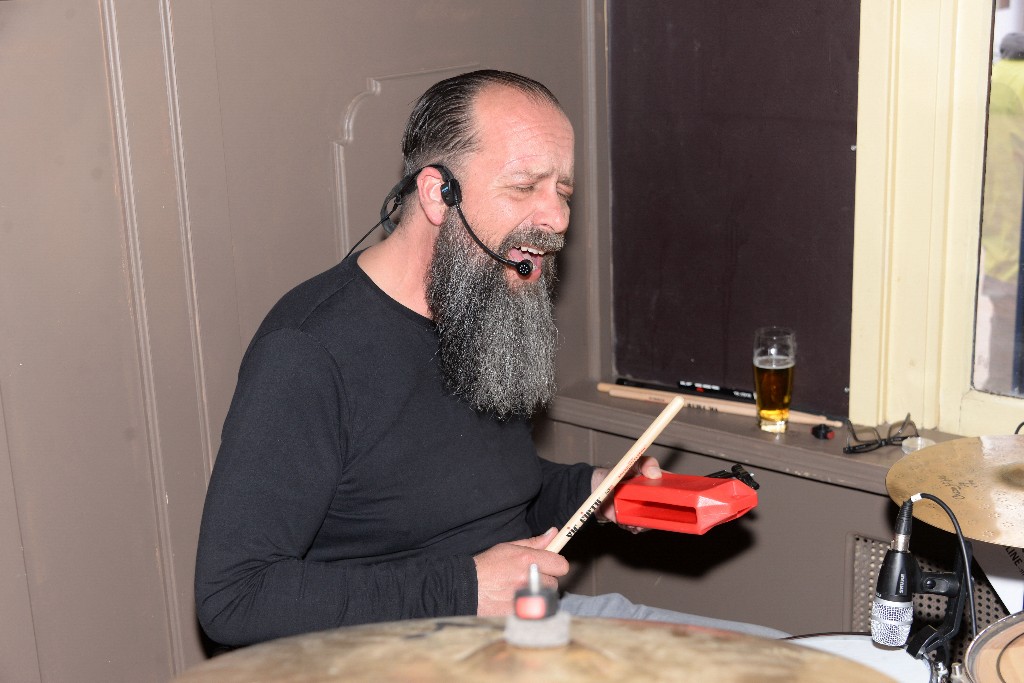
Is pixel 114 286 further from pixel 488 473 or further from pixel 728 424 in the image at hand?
pixel 728 424

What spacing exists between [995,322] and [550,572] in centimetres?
96

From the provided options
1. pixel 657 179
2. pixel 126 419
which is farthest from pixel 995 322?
pixel 126 419

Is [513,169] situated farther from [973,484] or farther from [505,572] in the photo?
[973,484]

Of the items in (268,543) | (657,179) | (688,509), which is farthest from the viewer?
(657,179)

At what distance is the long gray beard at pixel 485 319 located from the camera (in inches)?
52.2

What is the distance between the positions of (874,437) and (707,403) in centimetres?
31

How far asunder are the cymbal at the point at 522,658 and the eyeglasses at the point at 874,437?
1156 mm

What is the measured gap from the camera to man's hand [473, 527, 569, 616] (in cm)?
119

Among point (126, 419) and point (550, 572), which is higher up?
point (126, 419)

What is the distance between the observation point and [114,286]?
1.43 m

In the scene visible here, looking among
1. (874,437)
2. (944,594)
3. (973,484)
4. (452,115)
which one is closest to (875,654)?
(944,594)

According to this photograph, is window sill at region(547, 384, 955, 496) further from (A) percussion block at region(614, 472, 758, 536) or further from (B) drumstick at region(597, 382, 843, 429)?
(A) percussion block at region(614, 472, 758, 536)

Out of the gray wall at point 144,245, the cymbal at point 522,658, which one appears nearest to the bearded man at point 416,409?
the gray wall at point 144,245

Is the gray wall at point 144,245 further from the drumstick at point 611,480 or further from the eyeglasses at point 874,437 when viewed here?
the eyeglasses at point 874,437
